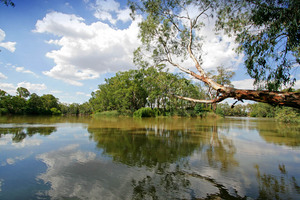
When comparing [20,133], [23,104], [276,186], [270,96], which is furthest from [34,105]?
[276,186]

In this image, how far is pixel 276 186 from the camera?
332 centimetres

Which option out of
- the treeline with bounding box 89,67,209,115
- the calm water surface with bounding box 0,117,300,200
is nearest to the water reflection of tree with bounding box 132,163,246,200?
the calm water surface with bounding box 0,117,300,200

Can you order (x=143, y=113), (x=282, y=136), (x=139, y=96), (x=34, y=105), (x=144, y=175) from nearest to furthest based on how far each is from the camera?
(x=144, y=175), (x=282, y=136), (x=143, y=113), (x=139, y=96), (x=34, y=105)

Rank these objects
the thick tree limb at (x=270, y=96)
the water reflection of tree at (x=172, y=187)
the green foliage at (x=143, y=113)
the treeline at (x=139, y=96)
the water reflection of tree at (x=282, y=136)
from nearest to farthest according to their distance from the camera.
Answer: the water reflection of tree at (x=172, y=187) → the thick tree limb at (x=270, y=96) → the water reflection of tree at (x=282, y=136) → the green foliage at (x=143, y=113) → the treeline at (x=139, y=96)

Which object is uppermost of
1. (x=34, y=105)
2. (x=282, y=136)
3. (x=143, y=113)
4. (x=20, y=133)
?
(x=34, y=105)

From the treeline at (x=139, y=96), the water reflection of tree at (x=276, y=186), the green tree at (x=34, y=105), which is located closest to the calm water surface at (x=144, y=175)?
the water reflection of tree at (x=276, y=186)

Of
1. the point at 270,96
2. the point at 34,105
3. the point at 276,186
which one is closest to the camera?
the point at 276,186

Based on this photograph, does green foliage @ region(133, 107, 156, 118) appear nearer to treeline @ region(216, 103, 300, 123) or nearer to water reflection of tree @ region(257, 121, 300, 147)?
treeline @ region(216, 103, 300, 123)

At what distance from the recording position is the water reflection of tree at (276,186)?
2.94m

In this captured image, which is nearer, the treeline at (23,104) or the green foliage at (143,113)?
the green foliage at (143,113)

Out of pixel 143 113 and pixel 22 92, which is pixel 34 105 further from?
pixel 143 113

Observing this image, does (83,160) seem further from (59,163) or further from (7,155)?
(7,155)

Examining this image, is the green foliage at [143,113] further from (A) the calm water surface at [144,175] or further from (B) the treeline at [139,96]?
(A) the calm water surface at [144,175]

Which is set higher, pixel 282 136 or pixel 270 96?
pixel 270 96
